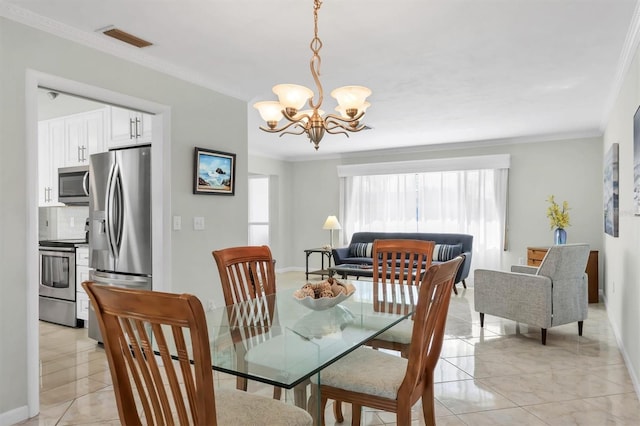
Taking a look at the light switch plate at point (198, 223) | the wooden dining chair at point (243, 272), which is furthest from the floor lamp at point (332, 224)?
the wooden dining chair at point (243, 272)

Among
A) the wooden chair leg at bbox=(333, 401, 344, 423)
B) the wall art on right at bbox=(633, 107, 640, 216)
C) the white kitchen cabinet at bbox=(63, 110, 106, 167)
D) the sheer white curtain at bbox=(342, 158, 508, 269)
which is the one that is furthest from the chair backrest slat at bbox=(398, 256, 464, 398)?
the sheer white curtain at bbox=(342, 158, 508, 269)

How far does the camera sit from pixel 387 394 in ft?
5.84

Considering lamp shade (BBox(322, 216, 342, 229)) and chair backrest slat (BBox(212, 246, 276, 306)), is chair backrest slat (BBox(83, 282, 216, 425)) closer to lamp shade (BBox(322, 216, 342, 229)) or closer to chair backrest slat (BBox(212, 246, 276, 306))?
chair backrest slat (BBox(212, 246, 276, 306))

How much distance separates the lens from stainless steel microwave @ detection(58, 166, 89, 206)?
447 cm

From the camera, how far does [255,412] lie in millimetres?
1545

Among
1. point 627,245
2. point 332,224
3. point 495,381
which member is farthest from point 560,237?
point 332,224

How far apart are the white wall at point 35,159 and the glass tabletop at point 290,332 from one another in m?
1.26

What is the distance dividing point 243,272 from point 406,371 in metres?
1.28

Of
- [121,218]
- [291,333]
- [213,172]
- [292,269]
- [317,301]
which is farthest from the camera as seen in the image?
[292,269]

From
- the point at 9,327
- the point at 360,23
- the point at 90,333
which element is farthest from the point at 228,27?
the point at 90,333

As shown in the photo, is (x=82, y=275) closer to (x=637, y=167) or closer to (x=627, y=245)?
(x=637, y=167)

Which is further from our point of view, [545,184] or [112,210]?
[545,184]

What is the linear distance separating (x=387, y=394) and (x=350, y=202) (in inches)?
268

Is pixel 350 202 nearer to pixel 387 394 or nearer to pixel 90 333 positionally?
pixel 90 333
